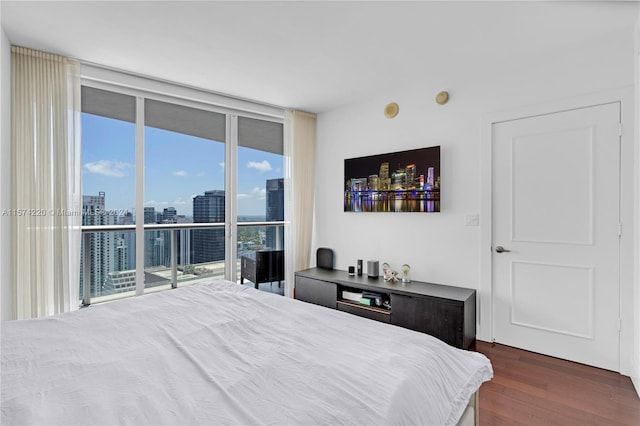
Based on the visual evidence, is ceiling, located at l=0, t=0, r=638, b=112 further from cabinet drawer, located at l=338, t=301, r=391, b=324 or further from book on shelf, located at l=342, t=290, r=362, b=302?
cabinet drawer, located at l=338, t=301, r=391, b=324

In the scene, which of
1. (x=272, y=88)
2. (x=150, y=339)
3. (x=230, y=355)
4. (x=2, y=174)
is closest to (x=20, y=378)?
(x=150, y=339)

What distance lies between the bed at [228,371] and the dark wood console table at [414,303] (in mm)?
1334

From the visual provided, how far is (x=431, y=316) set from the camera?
2840mm

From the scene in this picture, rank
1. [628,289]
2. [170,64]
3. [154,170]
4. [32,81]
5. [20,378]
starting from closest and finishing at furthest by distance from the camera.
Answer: [20,378], [628,289], [32,81], [170,64], [154,170]

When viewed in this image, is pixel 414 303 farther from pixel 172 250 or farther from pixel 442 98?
pixel 172 250

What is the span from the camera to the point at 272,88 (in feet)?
11.5

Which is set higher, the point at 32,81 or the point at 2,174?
the point at 32,81

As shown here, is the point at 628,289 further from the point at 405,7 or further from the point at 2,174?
the point at 2,174

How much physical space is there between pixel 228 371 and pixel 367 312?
7.43 ft

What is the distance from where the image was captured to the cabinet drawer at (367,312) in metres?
3.14

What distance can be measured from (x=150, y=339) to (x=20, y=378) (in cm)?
45

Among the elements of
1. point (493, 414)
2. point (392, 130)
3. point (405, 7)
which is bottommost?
point (493, 414)

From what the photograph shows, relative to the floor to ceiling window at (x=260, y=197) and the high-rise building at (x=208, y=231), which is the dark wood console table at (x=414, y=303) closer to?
the floor to ceiling window at (x=260, y=197)

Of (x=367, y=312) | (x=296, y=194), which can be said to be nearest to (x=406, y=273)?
(x=367, y=312)
